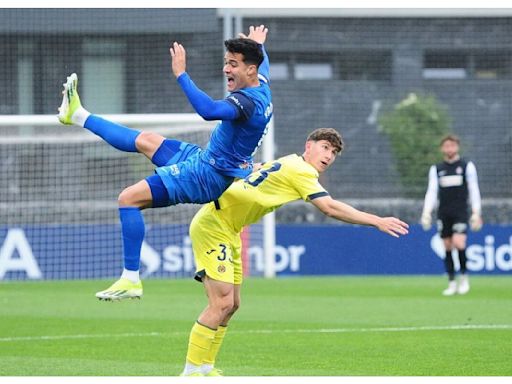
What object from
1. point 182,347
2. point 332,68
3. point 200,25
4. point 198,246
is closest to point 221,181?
point 198,246

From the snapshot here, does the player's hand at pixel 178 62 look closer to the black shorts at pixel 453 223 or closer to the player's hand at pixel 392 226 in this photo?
the player's hand at pixel 392 226

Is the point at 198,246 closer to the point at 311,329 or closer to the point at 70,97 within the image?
the point at 70,97

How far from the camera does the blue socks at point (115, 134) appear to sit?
8656mm

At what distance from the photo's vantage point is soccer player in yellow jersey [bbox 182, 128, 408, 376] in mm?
8578

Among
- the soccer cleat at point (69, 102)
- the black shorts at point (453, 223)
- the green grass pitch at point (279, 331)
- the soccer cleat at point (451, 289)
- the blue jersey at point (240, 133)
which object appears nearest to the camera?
the blue jersey at point (240, 133)

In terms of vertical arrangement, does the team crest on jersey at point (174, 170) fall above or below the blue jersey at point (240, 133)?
below

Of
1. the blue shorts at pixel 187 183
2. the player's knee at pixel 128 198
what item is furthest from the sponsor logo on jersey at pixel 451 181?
the player's knee at pixel 128 198

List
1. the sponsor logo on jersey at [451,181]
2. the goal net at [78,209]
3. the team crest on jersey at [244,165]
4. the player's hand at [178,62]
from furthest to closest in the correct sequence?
the goal net at [78,209] < the sponsor logo on jersey at [451,181] < the team crest on jersey at [244,165] < the player's hand at [178,62]

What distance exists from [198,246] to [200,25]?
19.5m

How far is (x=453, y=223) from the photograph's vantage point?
17766 millimetres

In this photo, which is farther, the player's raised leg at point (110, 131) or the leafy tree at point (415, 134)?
the leafy tree at point (415, 134)

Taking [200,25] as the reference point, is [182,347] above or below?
below

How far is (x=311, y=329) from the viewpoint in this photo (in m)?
12.5

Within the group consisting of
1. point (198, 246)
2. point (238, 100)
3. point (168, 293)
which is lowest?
point (168, 293)
